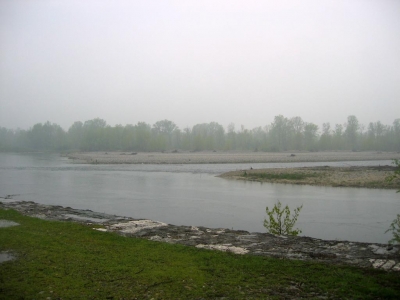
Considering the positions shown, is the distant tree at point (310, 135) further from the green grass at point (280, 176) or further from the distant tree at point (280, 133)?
the green grass at point (280, 176)

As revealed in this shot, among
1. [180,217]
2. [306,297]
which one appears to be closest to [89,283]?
[306,297]

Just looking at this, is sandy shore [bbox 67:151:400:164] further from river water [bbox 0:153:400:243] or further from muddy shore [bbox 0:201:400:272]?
muddy shore [bbox 0:201:400:272]

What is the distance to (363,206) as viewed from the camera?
60.2 ft

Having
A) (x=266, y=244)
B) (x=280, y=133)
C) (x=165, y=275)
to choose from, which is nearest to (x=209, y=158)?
(x=280, y=133)

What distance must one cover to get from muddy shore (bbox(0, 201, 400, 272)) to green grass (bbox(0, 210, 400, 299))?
0.77 meters

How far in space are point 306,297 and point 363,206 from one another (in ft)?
47.6

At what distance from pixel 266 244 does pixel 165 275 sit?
12.8ft

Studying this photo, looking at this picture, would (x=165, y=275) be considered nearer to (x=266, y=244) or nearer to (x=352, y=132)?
(x=266, y=244)

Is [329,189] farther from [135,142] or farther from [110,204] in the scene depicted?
[135,142]

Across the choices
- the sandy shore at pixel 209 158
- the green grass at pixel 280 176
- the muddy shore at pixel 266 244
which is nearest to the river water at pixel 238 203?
the muddy shore at pixel 266 244

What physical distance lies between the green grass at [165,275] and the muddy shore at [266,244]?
2.53 ft

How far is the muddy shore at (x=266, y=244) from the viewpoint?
780 cm

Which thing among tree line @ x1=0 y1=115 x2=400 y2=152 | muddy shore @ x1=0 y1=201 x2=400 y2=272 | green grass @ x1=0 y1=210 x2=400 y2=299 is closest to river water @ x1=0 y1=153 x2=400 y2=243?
muddy shore @ x1=0 y1=201 x2=400 y2=272

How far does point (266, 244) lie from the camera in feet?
31.2
